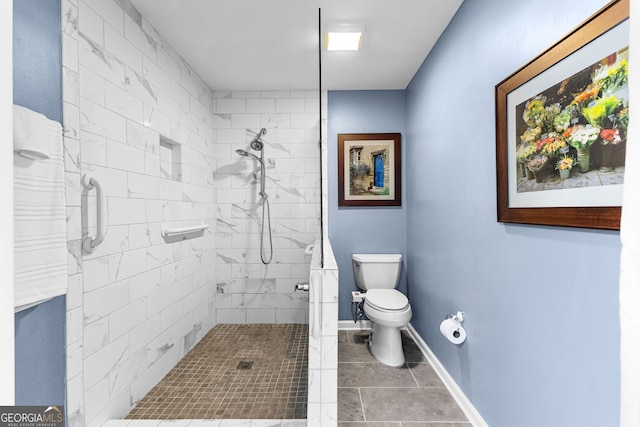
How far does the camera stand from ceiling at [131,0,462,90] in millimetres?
1716

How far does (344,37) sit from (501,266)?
1.76 m

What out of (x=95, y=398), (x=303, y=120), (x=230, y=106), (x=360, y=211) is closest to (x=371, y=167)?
(x=360, y=211)

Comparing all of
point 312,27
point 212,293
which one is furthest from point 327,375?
point 312,27

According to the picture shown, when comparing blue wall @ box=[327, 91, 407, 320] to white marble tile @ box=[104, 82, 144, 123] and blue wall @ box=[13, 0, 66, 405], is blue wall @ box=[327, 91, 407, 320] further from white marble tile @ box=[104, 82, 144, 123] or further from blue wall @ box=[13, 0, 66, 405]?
blue wall @ box=[13, 0, 66, 405]

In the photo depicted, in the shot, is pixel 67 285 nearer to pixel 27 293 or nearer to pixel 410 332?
pixel 27 293

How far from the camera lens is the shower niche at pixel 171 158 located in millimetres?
2184

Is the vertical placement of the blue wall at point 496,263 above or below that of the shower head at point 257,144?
below

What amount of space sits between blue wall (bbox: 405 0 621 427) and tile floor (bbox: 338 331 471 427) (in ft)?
0.55

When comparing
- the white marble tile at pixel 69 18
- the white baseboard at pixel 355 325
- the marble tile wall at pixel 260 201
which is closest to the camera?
the white marble tile at pixel 69 18

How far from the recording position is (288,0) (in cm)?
167

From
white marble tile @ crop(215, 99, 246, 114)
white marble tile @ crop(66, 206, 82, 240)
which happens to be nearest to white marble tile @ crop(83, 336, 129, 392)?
white marble tile @ crop(66, 206, 82, 240)

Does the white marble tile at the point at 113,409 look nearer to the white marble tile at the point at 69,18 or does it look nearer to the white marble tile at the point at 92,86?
the white marble tile at the point at 92,86

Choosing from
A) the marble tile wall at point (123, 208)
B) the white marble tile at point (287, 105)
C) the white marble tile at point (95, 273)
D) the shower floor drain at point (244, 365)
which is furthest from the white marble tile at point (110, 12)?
the shower floor drain at point (244, 365)

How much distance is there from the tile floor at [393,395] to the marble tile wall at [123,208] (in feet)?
4.10
